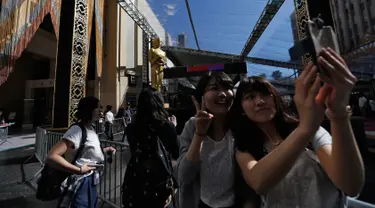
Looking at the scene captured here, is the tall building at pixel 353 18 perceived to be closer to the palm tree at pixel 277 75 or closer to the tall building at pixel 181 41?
the palm tree at pixel 277 75

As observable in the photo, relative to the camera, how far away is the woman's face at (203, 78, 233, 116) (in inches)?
41.0

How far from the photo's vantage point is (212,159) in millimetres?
1044

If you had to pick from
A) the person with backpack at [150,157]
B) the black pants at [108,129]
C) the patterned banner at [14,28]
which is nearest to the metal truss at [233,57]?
Answer: the black pants at [108,129]

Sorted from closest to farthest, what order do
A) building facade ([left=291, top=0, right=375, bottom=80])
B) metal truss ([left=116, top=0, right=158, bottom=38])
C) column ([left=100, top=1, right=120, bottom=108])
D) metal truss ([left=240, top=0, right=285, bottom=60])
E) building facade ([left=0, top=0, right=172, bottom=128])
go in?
1. building facade ([left=291, top=0, right=375, bottom=80])
2. building facade ([left=0, top=0, right=172, bottom=128])
3. metal truss ([left=240, top=0, right=285, bottom=60])
4. metal truss ([left=116, top=0, right=158, bottom=38])
5. column ([left=100, top=1, right=120, bottom=108])

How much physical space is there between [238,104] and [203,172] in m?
0.43

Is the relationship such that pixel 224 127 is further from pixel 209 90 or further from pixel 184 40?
pixel 184 40

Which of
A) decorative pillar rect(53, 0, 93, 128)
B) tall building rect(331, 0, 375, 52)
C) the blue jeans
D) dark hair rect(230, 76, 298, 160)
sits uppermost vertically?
tall building rect(331, 0, 375, 52)

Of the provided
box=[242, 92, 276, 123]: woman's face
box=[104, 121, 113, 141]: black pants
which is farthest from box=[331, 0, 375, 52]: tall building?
box=[242, 92, 276, 123]: woman's face

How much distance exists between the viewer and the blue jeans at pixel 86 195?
1536 millimetres

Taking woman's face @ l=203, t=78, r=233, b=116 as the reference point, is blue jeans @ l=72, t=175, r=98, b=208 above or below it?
below

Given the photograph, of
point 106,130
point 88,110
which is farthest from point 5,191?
point 106,130

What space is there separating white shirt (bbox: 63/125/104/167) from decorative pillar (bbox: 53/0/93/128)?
11.6 ft

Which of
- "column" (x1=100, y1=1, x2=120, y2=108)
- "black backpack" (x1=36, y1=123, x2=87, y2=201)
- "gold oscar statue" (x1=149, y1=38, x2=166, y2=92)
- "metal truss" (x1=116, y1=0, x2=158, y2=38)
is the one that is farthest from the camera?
"column" (x1=100, y1=1, x2=120, y2=108)

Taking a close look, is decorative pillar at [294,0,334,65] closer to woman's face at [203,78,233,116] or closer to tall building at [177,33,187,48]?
woman's face at [203,78,233,116]
